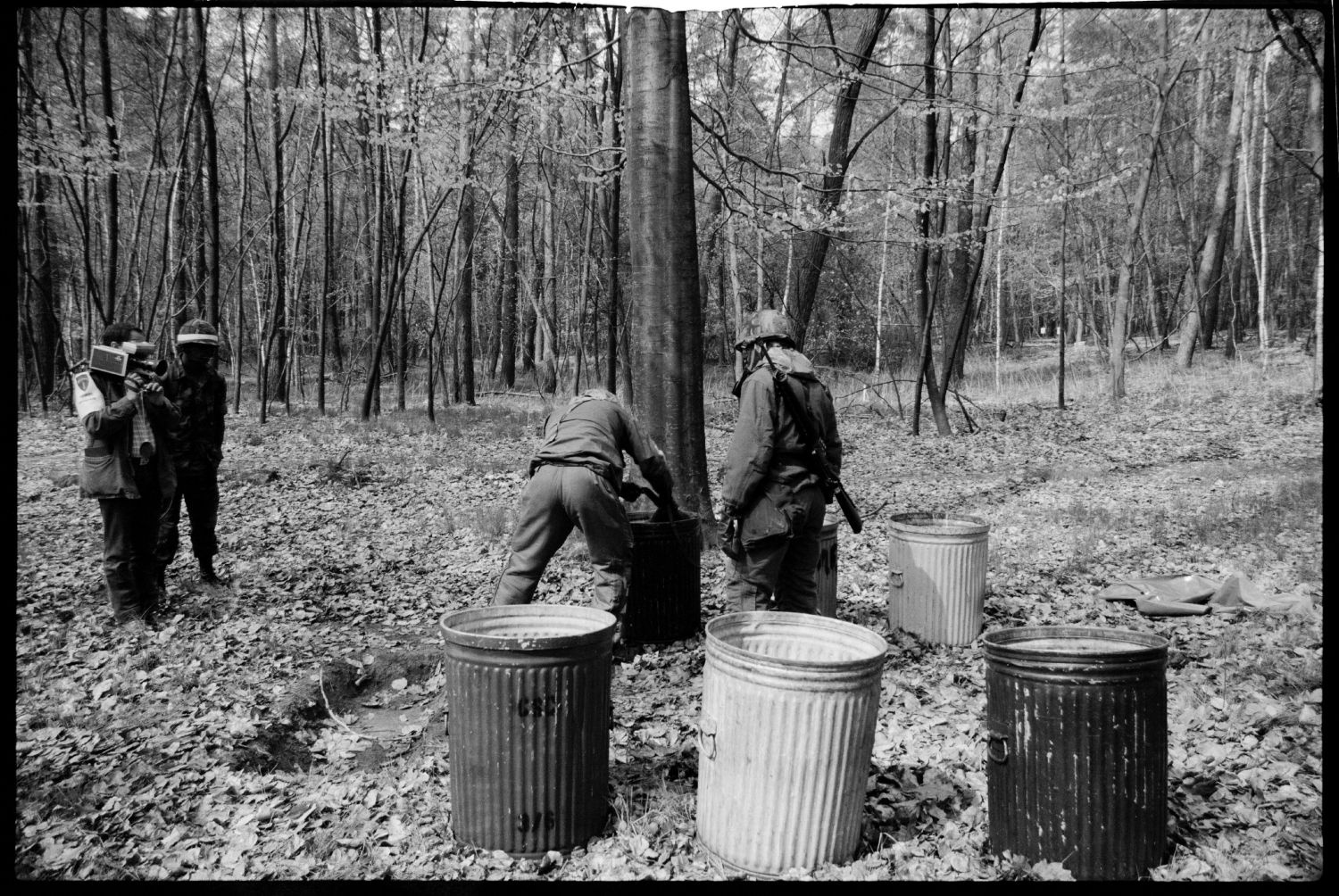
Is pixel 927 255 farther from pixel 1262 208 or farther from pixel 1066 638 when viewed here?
pixel 1066 638

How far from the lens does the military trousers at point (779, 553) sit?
4609 millimetres

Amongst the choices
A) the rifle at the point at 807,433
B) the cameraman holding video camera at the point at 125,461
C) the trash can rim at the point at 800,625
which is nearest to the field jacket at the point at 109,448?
the cameraman holding video camera at the point at 125,461

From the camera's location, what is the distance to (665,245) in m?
6.54

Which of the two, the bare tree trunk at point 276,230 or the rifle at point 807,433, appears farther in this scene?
the bare tree trunk at point 276,230

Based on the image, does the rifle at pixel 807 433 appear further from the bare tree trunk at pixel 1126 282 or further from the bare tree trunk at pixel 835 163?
the bare tree trunk at pixel 1126 282

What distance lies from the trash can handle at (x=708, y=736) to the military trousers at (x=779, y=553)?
1.47m

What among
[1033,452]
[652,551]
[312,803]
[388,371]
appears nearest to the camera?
[312,803]

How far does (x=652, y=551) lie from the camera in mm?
5289

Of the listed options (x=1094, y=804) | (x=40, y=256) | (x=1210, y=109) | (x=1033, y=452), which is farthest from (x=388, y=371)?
(x=1094, y=804)

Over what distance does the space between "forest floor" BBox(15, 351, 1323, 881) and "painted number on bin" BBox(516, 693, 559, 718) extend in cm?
59

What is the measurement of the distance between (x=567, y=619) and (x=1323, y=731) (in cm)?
300

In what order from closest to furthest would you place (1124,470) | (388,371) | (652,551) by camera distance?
(652,551) < (1124,470) < (388,371)

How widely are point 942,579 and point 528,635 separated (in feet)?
10.0

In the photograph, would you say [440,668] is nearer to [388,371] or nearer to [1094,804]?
[1094,804]
